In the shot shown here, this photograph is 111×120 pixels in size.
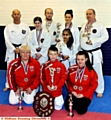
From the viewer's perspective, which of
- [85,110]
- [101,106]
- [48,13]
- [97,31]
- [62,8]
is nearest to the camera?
[85,110]

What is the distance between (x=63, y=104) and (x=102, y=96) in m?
0.90

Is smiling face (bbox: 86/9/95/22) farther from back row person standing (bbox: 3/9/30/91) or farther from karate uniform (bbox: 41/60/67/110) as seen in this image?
back row person standing (bbox: 3/9/30/91)

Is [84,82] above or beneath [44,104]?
above

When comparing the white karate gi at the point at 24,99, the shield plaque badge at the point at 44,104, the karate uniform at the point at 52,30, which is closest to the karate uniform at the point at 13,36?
the karate uniform at the point at 52,30

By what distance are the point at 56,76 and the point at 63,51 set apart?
661 millimetres

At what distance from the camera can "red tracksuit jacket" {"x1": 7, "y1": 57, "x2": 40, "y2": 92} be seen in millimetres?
4277

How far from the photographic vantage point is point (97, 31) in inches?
182

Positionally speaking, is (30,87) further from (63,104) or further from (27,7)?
(27,7)

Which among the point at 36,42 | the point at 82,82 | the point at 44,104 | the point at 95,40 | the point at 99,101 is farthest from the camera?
the point at 36,42

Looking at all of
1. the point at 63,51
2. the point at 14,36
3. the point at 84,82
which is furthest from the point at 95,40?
the point at 14,36

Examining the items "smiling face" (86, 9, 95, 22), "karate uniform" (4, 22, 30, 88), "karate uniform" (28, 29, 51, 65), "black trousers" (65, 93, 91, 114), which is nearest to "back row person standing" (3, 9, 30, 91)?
"karate uniform" (4, 22, 30, 88)

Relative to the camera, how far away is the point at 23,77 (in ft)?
14.2

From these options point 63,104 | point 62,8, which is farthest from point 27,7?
point 63,104

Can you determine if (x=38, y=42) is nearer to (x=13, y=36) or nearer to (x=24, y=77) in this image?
(x=13, y=36)
